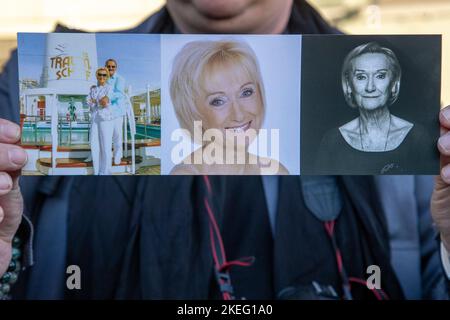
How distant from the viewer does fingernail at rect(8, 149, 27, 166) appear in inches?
34.3

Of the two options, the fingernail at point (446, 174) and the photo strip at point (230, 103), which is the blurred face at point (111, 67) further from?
the fingernail at point (446, 174)

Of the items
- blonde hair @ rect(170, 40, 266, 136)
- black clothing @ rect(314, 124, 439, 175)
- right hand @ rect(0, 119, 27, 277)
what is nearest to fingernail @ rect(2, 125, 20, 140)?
right hand @ rect(0, 119, 27, 277)

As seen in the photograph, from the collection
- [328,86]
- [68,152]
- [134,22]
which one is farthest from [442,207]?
[134,22]

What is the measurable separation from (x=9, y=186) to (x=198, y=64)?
14.8 inches

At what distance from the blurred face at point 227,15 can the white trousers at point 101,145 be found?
37 cm

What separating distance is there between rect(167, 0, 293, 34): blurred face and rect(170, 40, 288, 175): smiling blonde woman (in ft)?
0.77

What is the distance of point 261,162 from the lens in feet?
3.16

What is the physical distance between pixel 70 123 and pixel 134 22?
19.8 inches

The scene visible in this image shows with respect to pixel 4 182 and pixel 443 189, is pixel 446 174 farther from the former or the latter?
pixel 4 182

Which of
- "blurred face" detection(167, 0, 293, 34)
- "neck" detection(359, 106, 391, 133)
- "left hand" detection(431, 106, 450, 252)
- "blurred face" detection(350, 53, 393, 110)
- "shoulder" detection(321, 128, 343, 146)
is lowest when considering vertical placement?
"left hand" detection(431, 106, 450, 252)

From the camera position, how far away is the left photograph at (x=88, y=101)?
3.04ft

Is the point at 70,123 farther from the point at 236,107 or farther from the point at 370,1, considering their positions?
the point at 370,1

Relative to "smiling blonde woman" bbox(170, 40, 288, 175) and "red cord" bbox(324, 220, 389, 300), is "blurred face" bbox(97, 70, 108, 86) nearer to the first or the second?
"smiling blonde woman" bbox(170, 40, 288, 175)

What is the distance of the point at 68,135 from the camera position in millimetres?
943
